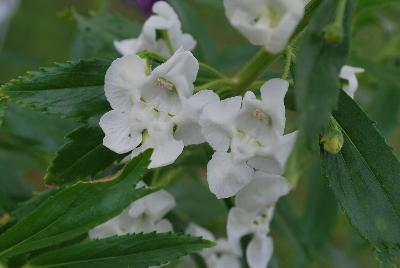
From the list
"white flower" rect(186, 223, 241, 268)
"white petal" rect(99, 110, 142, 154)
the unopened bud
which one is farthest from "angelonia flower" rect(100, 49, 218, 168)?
"white flower" rect(186, 223, 241, 268)

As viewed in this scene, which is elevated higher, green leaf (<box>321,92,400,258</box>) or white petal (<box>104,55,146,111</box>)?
white petal (<box>104,55,146,111</box>)

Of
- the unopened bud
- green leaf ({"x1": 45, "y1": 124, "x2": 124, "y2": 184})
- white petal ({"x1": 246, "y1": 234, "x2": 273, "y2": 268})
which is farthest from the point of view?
white petal ({"x1": 246, "y1": 234, "x2": 273, "y2": 268})

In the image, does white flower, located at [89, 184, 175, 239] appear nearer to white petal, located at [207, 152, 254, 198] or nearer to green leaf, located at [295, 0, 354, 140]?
white petal, located at [207, 152, 254, 198]

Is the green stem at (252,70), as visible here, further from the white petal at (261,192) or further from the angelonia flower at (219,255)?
the angelonia flower at (219,255)

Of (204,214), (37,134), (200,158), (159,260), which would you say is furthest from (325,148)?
(204,214)

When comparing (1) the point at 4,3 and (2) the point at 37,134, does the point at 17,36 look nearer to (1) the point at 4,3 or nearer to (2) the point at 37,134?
(1) the point at 4,3

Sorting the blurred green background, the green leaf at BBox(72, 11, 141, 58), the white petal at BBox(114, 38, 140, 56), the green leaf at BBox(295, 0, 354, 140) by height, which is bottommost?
the blurred green background

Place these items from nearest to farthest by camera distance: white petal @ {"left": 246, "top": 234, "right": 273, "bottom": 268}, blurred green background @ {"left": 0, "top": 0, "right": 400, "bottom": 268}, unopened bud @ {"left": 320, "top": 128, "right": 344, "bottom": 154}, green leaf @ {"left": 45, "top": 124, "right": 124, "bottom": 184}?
unopened bud @ {"left": 320, "top": 128, "right": 344, "bottom": 154} < green leaf @ {"left": 45, "top": 124, "right": 124, "bottom": 184} < white petal @ {"left": 246, "top": 234, "right": 273, "bottom": 268} < blurred green background @ {"left": 0, "top": 0, "right": 400, "bottom": 268}
